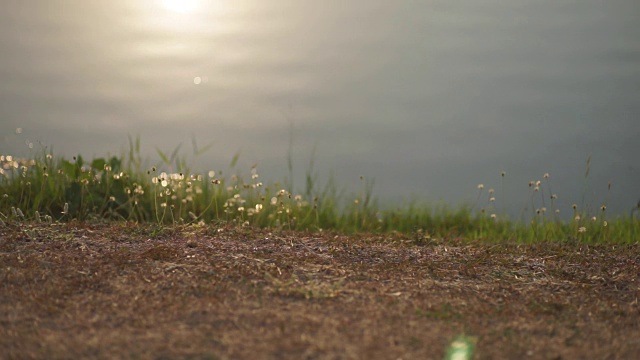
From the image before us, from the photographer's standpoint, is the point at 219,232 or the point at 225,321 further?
the point at 219,232

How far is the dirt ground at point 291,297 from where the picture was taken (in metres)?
3.44

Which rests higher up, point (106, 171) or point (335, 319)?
point (106, 171)

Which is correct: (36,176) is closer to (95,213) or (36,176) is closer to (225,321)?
(95,213)

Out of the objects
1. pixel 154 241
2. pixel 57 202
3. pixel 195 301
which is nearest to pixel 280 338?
pixel 195 301

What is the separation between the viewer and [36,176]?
24.9ft

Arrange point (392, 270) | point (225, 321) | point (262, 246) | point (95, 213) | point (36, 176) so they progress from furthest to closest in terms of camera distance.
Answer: point (36, 176) → point (95, 213) → point (262, 246) → point (392, 270) → point (225, 321)

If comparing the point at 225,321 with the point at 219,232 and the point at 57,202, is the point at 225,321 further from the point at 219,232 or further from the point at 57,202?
the point at 57,202

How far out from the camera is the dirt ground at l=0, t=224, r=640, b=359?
3.44 metres

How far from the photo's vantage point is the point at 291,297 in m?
4.12

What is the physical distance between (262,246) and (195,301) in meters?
1.35

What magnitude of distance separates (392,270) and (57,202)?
12.5 feet

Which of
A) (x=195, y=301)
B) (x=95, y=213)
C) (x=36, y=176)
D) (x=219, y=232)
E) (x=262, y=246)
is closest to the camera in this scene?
→ (x=195, y=301)

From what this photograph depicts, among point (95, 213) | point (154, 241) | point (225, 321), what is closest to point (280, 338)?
point (225, 321)

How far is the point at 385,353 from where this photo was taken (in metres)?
3.33
